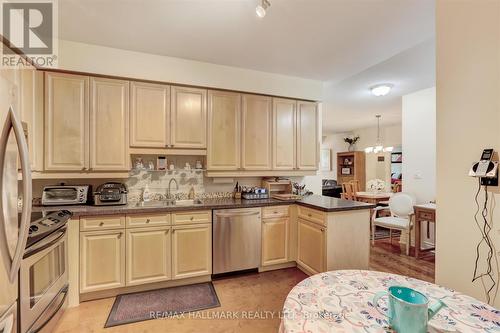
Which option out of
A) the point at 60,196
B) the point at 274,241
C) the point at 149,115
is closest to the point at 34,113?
the point at 60,196

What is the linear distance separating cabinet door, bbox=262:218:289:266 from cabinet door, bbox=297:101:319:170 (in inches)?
36.2

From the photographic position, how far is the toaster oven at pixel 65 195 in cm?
242

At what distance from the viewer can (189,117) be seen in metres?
2.88

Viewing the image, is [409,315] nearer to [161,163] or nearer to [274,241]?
[274,241]

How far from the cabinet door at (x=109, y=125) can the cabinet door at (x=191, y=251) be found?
99cm

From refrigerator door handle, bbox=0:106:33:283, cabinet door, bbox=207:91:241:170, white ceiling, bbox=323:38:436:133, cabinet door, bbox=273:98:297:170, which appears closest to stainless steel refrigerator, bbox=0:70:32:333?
refrigerator door handle, bbox=0:106:33:283

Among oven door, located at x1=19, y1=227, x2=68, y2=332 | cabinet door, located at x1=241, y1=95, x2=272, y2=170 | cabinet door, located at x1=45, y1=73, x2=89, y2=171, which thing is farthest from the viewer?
cabinet door, located at x1=241, y1=95, x2=272, y2=170

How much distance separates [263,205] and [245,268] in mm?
778

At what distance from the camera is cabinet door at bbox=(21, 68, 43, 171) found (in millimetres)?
2188

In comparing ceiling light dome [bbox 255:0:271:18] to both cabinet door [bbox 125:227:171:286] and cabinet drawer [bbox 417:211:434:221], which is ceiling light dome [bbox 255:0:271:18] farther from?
cabinet drawer [bbox 417:211:434:221]

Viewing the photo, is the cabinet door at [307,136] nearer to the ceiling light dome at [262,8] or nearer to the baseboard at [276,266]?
the baseboard at [276,266]

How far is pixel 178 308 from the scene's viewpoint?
7.32ft

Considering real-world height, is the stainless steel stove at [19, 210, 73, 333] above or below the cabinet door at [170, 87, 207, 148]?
below

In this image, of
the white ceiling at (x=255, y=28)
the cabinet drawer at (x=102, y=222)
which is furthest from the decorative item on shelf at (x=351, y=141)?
the cabinet drawer at (x=102, y=222)
